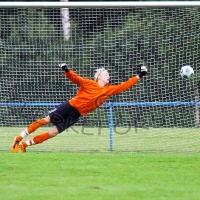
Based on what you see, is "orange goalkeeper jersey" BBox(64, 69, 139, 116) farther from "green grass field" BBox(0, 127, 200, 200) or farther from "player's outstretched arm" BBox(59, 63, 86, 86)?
"green grass field" BBox(0, 127, 200, 200)

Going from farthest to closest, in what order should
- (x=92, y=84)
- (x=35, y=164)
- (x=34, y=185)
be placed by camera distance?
(x=92, y=84)
(x=35, y=164)
(x=34, y=185)

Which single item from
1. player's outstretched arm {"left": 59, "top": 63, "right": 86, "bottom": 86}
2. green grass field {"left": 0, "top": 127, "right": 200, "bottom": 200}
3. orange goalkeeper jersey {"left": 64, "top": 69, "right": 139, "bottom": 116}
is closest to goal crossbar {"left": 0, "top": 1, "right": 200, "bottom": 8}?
player's outstretched arm {"left": 59, "top": 63, "right": 86, "bottom": 86}

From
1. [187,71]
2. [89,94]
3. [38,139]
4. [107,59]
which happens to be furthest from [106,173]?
[107,59]

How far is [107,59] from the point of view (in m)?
13.8

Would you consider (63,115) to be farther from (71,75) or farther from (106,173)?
(106,173)

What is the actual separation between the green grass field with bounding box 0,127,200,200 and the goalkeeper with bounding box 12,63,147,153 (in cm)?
80

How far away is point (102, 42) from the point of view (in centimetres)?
1391

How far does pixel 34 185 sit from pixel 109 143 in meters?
6.31

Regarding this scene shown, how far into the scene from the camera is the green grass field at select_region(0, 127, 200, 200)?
7.96m

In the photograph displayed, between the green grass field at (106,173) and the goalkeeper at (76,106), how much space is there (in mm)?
803

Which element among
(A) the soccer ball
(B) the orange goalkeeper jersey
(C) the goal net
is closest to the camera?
(B) the orange goalkeeper jersey

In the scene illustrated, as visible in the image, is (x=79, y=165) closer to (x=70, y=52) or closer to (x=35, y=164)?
(x=35, y=164)

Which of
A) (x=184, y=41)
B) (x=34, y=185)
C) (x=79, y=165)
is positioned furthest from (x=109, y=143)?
(x=34, y=185)

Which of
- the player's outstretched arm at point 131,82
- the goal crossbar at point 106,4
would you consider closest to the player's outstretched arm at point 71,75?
the player's outstretched arm at point 131,82
